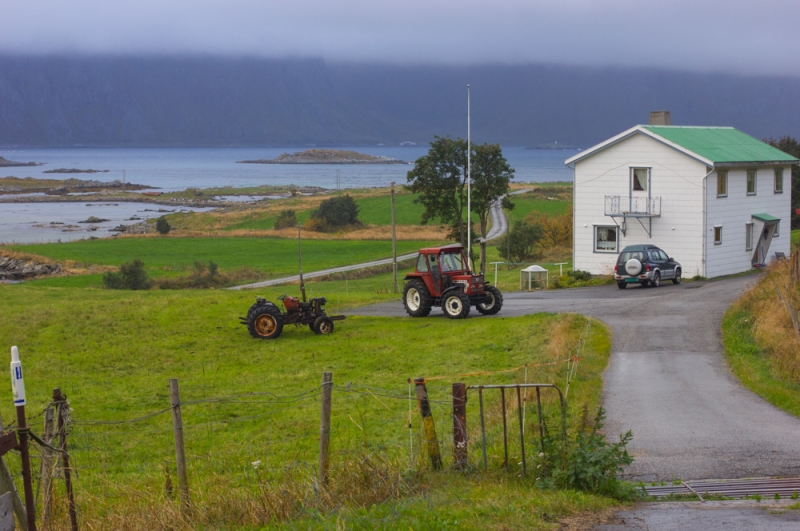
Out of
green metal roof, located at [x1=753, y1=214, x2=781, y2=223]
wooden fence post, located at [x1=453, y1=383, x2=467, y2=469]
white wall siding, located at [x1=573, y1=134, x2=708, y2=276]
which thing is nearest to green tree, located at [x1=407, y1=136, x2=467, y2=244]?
white wall siding, located at [x1=573, y1=134, x2=708, y2=276]

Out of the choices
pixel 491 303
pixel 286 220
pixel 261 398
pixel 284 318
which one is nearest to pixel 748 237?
pixel 491 303

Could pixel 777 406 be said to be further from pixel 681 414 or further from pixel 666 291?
pixel 666 291

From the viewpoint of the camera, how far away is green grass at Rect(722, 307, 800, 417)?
16625mm

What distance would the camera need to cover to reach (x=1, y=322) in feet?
99.1

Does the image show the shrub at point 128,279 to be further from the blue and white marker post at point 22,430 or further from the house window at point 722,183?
the blue and white marker post at point 22,430

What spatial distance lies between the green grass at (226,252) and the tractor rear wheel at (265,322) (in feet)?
98.7

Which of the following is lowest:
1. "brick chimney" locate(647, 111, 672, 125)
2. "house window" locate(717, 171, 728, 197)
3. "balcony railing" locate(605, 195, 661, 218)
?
"balcony railing" locate(605, 195, 661, 218)

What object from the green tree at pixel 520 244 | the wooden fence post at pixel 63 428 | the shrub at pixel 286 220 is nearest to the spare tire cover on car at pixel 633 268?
the green tree at pixel 520 244

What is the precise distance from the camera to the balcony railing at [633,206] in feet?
142

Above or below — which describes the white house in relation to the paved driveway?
above

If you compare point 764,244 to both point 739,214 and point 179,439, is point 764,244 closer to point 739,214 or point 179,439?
point 739,214

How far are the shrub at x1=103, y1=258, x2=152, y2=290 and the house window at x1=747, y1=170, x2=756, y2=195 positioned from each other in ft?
118

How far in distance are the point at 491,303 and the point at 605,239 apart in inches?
627

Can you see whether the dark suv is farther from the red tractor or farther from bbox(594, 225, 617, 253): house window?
the red tractor
